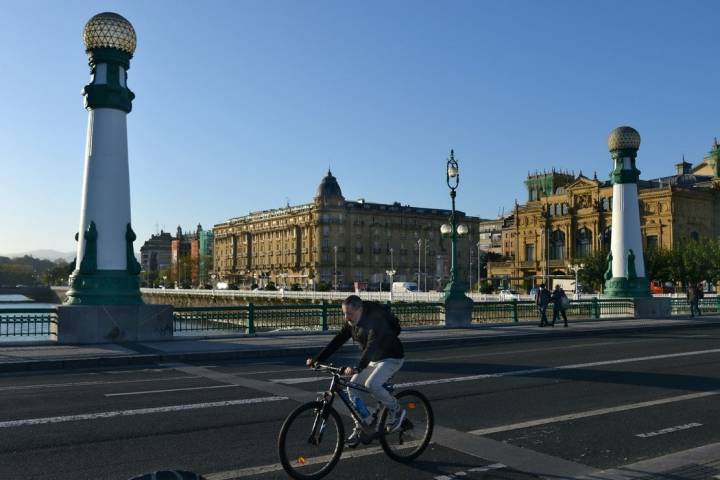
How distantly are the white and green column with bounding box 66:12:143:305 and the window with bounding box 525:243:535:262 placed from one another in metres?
98.6

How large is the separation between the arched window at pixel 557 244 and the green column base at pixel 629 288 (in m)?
75.7

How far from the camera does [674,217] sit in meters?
93.3

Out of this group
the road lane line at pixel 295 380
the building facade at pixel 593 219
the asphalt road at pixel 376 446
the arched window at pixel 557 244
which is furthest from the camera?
the arched window at pixel 557 244

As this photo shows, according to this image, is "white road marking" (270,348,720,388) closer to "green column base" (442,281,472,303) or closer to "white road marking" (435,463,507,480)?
"white road marking" (435,463,507,480)

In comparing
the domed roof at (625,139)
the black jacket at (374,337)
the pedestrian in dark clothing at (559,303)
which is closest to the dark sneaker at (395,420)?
the black jacket at (374,337)

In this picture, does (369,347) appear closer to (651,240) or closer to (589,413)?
(589,413)

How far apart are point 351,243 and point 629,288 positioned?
100036 mm

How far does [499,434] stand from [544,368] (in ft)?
22.9

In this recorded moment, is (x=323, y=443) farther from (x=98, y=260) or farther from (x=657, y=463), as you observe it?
(x=98, y=260)

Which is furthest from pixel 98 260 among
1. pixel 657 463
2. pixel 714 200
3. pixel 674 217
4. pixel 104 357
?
pixel 714 200

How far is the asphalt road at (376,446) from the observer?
24.0ft

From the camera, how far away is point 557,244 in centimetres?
11244

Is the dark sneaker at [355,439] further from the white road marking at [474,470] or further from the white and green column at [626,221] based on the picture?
the white and green column at [626,221]

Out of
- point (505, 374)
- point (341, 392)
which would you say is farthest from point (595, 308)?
point (341, 392)
